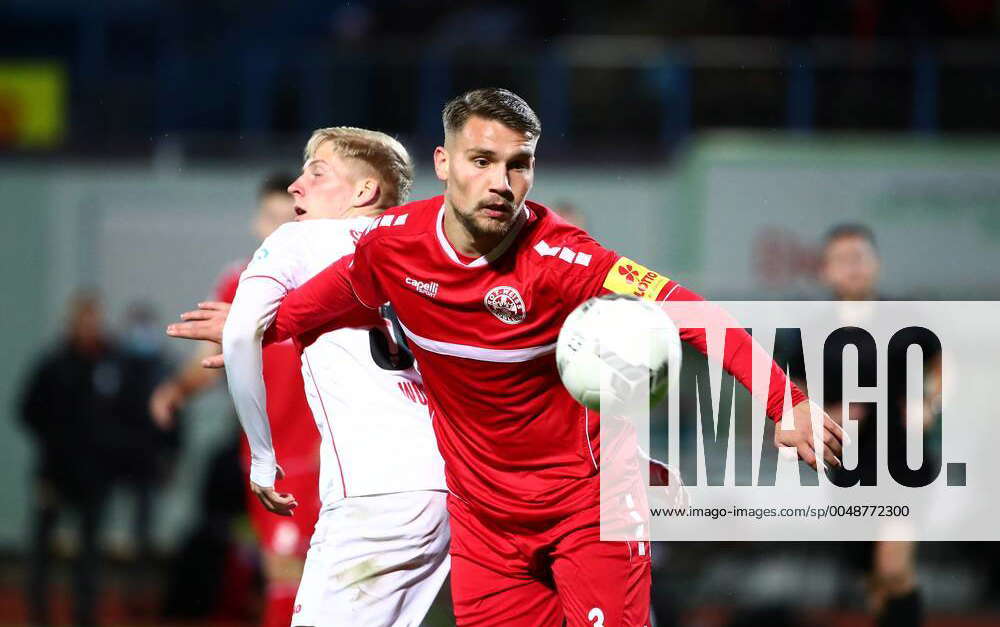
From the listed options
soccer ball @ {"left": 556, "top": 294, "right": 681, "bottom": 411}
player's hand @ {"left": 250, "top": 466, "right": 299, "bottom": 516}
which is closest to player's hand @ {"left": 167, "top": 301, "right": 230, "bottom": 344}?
player's hand @ {"left": 250, "top": 466, "right": 299, "bottom": 516}

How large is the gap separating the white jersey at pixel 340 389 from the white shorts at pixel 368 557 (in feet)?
0.16

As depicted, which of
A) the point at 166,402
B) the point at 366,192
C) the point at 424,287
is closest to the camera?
the point at 424,287

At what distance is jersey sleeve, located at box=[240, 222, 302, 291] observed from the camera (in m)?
3.61

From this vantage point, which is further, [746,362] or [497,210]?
[497,210]

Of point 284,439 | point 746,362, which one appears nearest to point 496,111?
point 746,362

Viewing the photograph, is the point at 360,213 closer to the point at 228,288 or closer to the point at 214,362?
the point at 214,362

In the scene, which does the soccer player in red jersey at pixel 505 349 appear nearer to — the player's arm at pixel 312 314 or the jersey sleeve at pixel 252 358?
the player's arm at pixel 312 314

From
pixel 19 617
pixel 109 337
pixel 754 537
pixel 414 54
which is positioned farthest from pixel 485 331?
pixel 414 54

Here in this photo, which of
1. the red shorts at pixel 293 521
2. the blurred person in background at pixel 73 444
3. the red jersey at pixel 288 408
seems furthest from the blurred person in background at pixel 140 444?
the red jersey at pixel 288 408

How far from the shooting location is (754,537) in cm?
800

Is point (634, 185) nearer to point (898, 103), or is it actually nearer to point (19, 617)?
point (898, 103)

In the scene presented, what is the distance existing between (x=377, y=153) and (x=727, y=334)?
131 cm

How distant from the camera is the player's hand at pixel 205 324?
364 centimetres

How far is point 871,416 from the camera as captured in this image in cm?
574
